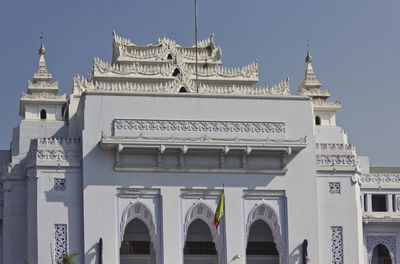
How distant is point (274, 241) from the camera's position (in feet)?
174

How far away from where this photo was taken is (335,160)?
177 ft

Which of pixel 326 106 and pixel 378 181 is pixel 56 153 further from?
pixel 326 106

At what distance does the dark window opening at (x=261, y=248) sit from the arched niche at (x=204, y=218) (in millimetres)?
1793

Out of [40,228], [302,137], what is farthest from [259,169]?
[40,228]

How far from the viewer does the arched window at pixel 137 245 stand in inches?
2064

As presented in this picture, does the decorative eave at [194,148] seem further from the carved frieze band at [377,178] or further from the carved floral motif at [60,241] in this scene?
the carved frieze band at [377,178]

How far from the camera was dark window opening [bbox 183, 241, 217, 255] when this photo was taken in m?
53.2

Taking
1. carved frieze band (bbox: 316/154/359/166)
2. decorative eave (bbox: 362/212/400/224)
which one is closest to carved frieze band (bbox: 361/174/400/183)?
decorative eave (bbox: 362/212/400/224)

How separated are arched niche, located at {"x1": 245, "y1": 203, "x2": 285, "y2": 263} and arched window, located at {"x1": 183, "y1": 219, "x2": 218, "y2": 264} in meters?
1.73

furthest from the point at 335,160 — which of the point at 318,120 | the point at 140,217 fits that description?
the point at 140,217

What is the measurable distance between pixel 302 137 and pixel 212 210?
4.90 metres

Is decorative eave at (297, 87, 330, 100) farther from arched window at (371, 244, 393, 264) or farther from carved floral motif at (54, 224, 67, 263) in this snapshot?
carved floral motif at (54, 224, 67, 263)

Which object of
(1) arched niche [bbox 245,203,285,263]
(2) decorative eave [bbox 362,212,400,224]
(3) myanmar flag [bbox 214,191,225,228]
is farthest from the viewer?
(2) decorative eave [bbox 362,212,400,224]

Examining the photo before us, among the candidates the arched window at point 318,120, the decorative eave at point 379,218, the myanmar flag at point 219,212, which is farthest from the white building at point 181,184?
the arched window at point 318,120
